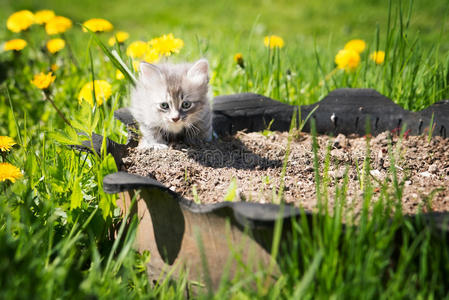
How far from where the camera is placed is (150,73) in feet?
6.73

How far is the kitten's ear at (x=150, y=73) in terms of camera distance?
2.01 meters

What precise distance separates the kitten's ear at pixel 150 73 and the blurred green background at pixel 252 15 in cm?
411

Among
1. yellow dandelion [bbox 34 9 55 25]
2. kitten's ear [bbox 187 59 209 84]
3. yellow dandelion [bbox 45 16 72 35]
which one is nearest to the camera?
kitten's ear [bbox 187 59 209 84]

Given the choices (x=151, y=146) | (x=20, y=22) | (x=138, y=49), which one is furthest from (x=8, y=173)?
(x=20, y=22)

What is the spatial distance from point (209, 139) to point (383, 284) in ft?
4.01

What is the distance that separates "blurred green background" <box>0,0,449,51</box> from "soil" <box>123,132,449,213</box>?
4088 millimetres

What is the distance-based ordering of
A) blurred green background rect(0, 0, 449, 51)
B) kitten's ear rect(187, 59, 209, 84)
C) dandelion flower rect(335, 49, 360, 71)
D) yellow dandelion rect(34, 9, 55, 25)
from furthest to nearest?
blurred green background rect(0, 0, 449, 51)
yellow dandelion rect(34, 9, 55, 25)
dandelion flower rect(335, 49, 360, 71)
kitten's ear rect(187, 59, 209, 84)

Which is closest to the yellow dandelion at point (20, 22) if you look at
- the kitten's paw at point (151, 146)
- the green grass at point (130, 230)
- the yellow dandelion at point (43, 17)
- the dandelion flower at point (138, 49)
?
the yellow dandelion at point (43, 17)

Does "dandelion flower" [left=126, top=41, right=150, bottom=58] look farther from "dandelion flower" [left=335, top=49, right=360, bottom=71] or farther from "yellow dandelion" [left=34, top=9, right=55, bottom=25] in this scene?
"dandelion flower" [left=335, top=49, right=360, bottom=71]

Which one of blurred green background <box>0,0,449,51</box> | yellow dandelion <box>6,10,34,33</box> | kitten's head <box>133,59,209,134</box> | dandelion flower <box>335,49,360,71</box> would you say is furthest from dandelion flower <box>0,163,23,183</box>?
blurred green background <box>0,0,449,51</box>

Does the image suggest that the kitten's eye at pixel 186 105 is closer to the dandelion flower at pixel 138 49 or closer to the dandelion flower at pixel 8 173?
the dandelion flower at pixel 138 49

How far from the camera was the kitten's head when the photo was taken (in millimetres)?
2062

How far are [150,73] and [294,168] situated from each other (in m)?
0.86

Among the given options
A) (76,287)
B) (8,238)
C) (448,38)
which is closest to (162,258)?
(76,287)
